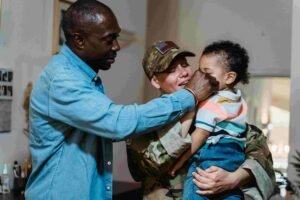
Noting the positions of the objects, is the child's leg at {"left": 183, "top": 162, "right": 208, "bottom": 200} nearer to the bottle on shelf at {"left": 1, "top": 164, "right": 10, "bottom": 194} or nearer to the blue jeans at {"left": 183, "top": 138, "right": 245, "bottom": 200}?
the blue jeans at {"left": 183, "top": 138, "right": 245, "bottom": 200}

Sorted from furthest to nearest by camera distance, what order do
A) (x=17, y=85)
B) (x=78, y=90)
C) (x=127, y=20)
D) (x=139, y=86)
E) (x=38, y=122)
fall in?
(x=139, y=86), (x=127, y=20), (x=17, y=85), (x=38, y=122), (x=78, y=90)

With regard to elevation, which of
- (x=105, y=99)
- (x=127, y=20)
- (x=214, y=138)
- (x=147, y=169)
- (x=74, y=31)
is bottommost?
(x=147, y=169)

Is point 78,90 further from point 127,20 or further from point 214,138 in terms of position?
point 127,20

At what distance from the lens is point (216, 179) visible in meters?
1.35

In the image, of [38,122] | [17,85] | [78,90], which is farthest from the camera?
[17,85]

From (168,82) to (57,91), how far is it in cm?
37

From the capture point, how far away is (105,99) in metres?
1.22

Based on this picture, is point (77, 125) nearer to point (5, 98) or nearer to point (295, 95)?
point (5, 98)

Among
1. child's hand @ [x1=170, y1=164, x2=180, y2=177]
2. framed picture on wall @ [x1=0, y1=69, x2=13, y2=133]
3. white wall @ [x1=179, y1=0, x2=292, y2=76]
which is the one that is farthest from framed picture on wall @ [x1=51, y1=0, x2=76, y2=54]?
child's hand @ [x1=170, y1=164, x2=180, y2=177]

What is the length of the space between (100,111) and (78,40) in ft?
0.77

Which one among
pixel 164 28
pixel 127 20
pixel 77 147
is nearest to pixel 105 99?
pixel 77 147

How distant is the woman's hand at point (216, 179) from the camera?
4.42 feet

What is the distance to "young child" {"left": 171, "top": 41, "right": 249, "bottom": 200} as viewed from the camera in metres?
1.34

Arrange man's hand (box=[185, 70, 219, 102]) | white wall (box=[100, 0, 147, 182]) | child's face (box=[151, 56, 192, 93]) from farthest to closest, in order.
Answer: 1. white wall (box=[100, 0, 147, 182])
2. child's face (box=[151, 56, 192, 93])
3. man's hand (box=[185, 70, 219, 102])
